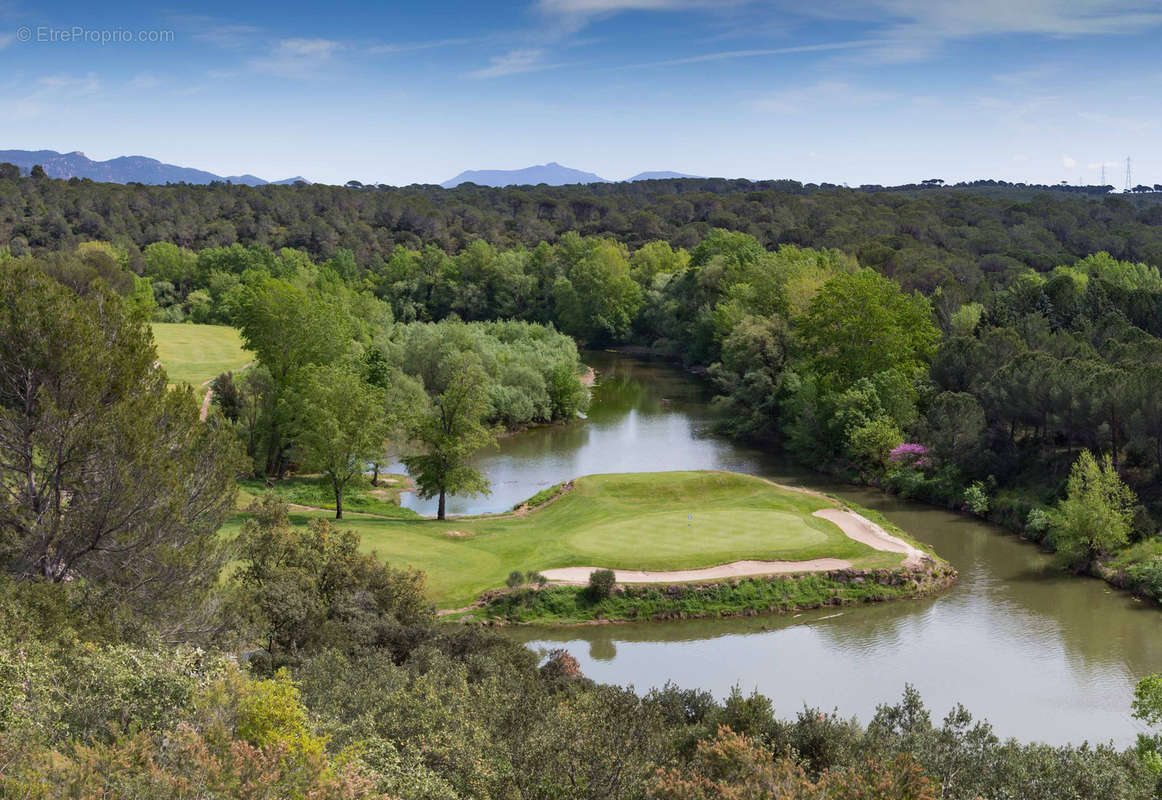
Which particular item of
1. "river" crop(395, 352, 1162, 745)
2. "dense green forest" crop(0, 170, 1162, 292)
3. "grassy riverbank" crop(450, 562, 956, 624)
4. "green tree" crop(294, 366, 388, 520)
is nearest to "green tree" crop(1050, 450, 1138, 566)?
"river" crop(395, 352, 1162, 745)

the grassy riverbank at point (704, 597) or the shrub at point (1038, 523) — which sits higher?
the shrub at point (1038, 523)

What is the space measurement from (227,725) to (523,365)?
4977 cm

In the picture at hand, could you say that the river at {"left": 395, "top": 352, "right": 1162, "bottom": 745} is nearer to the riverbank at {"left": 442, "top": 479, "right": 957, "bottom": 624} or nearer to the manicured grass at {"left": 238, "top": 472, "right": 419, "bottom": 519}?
the riverbank at {"left": 442, "top": 479, "right": 957, "bottom": 624}

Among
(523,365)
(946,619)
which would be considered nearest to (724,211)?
(523,365)

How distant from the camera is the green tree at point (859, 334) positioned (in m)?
54.0

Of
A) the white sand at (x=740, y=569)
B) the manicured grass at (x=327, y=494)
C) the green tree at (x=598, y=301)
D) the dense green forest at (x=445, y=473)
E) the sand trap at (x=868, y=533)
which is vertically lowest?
the white sand at (x=740, y=569)

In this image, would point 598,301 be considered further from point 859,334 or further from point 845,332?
point 859,334

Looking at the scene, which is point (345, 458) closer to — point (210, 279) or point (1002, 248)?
point (210, 279)

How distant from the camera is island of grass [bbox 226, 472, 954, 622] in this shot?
31.4 meters

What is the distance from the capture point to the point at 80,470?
1867cm

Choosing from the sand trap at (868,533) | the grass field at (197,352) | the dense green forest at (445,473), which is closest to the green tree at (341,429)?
the dense green forest at (445,473)

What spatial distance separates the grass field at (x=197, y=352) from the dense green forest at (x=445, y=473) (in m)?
4.55

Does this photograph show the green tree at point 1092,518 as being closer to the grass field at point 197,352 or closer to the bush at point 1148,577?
the bush at point 1148,577

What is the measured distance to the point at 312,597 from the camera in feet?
75.5
